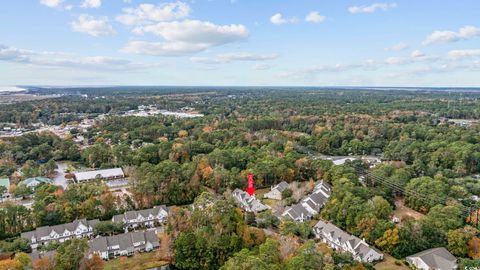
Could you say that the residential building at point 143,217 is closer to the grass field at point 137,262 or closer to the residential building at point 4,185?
the grass field at point 137,262

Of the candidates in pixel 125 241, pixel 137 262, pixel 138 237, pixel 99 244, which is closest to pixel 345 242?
pixel 137 262

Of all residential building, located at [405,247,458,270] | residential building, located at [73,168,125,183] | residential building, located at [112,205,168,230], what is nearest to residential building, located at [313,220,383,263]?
residential building, located at [405,247,458,270]

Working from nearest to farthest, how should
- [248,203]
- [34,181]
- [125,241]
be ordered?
[125,241], [248,203], [34,181]

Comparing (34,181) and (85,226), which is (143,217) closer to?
(85,226)

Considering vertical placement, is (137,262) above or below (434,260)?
below

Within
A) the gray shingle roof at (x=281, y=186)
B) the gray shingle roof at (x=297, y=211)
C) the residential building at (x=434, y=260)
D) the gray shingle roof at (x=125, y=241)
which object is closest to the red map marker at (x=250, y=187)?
the gray shingle roof at (x=281, y=186)

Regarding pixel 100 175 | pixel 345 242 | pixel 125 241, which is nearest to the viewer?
pixel 345 242
